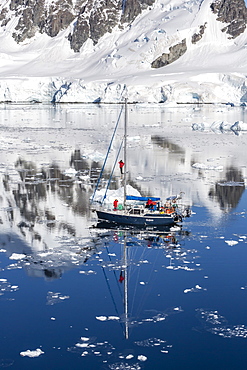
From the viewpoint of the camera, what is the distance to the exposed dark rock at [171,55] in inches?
5290

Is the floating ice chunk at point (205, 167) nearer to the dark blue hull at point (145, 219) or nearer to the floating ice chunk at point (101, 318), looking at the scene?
the dark blue hull at point (145, 219)

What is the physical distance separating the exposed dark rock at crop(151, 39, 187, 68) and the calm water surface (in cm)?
11367

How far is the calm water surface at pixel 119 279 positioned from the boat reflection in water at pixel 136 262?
3 cm

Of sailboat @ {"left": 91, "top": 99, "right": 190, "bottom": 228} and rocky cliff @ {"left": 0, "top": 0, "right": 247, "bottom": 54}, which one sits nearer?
sailboat @ {"left": 91, "top": 99, "right": 190, "bottom": 228}

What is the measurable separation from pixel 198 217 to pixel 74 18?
164230 millimetres

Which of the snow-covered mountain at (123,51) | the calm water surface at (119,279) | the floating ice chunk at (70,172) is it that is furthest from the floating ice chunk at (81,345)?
the snow-covered mountain at (123,51)

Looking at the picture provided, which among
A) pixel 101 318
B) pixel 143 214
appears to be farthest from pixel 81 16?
pixel 101 318

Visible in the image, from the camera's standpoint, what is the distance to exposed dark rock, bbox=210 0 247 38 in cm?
14725

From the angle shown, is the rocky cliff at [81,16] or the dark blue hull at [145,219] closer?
the dark blue hull at [145,219]

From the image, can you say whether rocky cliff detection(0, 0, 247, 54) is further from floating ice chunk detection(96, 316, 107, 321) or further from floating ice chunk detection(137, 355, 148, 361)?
floating ice chunk detection(137, 355, 148, 361)

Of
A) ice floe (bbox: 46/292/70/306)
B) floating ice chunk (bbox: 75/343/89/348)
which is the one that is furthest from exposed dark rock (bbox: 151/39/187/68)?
floating ice chunk (bbox: 75/343/89/348)

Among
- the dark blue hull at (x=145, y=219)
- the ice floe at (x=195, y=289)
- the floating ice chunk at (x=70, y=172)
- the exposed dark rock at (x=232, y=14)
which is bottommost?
the ice floe at (x=195, y=289)

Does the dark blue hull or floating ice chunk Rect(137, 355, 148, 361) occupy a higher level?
the dark blue hull

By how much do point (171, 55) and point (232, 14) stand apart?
81.9 ft
